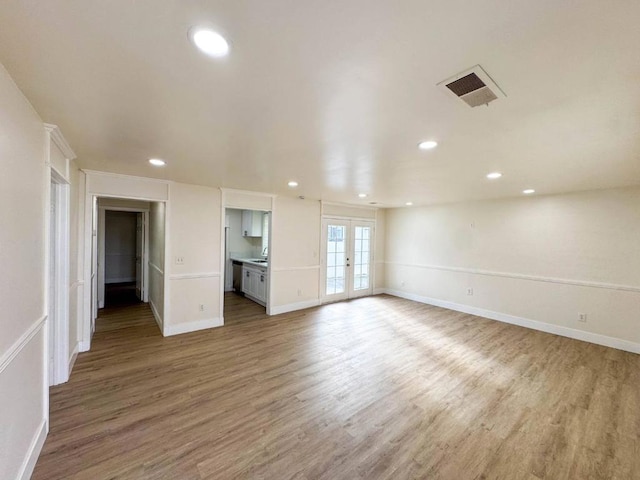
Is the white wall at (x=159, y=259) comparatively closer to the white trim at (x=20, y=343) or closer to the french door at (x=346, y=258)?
the white trim at (x=20, y=343)

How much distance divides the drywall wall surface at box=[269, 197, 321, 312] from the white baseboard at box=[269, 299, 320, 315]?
2 cm

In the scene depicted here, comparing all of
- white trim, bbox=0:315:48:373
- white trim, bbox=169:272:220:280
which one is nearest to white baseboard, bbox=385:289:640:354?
white trim, bbox=169:272:220:280

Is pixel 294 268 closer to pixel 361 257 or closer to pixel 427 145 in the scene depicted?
pixel 361 257

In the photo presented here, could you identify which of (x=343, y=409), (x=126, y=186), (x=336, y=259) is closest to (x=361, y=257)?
(x=336, y=259)

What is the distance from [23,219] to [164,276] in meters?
2.69

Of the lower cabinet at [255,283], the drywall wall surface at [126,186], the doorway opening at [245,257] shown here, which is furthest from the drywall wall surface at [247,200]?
the lower cabinet at [255,283]

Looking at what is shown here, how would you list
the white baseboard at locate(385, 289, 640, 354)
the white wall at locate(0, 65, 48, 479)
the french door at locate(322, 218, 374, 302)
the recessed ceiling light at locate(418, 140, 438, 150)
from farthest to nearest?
1. the french door at locate(322, 218, 374, 302)
2. the white baseboard at locate(385, 289, 640, 354)
3. the recessed ceiling light at locate(418, 140, 438, 150)
4. the white wall at locate(0, 65, 48, 479)

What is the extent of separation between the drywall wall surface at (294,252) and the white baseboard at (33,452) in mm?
3495

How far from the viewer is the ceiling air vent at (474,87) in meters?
Answer: 1.33

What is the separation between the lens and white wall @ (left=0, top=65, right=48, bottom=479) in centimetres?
144

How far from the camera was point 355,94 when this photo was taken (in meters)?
1.54

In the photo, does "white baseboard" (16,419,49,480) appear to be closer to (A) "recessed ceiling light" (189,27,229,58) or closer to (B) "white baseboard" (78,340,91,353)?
(B) "white baseboard" (78,340,91,353)

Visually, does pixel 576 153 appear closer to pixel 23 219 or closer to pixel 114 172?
pixel 23 219

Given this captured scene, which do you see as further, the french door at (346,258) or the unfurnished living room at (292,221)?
the french door at (346,258)
